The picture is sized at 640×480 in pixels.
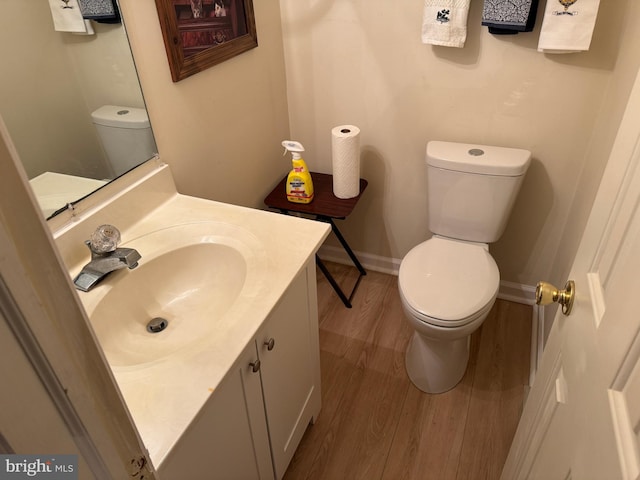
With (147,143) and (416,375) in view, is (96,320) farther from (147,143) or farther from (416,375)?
(416,375)

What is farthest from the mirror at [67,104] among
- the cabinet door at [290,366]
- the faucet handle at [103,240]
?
the cabinet door at [290,366]

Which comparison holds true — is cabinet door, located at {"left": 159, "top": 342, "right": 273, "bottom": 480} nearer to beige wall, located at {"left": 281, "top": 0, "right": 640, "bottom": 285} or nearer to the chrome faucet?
the chrome faucet

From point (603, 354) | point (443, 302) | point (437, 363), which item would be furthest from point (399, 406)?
point (603, 354)

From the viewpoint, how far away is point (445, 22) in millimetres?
1595

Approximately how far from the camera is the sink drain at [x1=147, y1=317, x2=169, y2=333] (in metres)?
1.11

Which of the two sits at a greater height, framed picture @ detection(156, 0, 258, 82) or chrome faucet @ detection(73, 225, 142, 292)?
framed picture @ detection(156, 0, 258, 82)

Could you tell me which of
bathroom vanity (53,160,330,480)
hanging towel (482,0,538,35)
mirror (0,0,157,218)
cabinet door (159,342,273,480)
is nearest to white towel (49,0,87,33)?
mirror (0,0,157,218)

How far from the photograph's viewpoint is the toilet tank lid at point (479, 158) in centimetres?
169

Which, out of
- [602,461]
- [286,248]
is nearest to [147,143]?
[286,248]

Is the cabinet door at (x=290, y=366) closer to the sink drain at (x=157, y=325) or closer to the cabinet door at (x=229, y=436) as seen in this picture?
the cabinet door at (x=229, y=436)

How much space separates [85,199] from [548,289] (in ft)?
3.60

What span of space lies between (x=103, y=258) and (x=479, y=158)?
1.35 metres

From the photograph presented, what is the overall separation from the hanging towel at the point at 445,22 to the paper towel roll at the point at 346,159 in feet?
1.46

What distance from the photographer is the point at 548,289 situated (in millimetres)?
891
